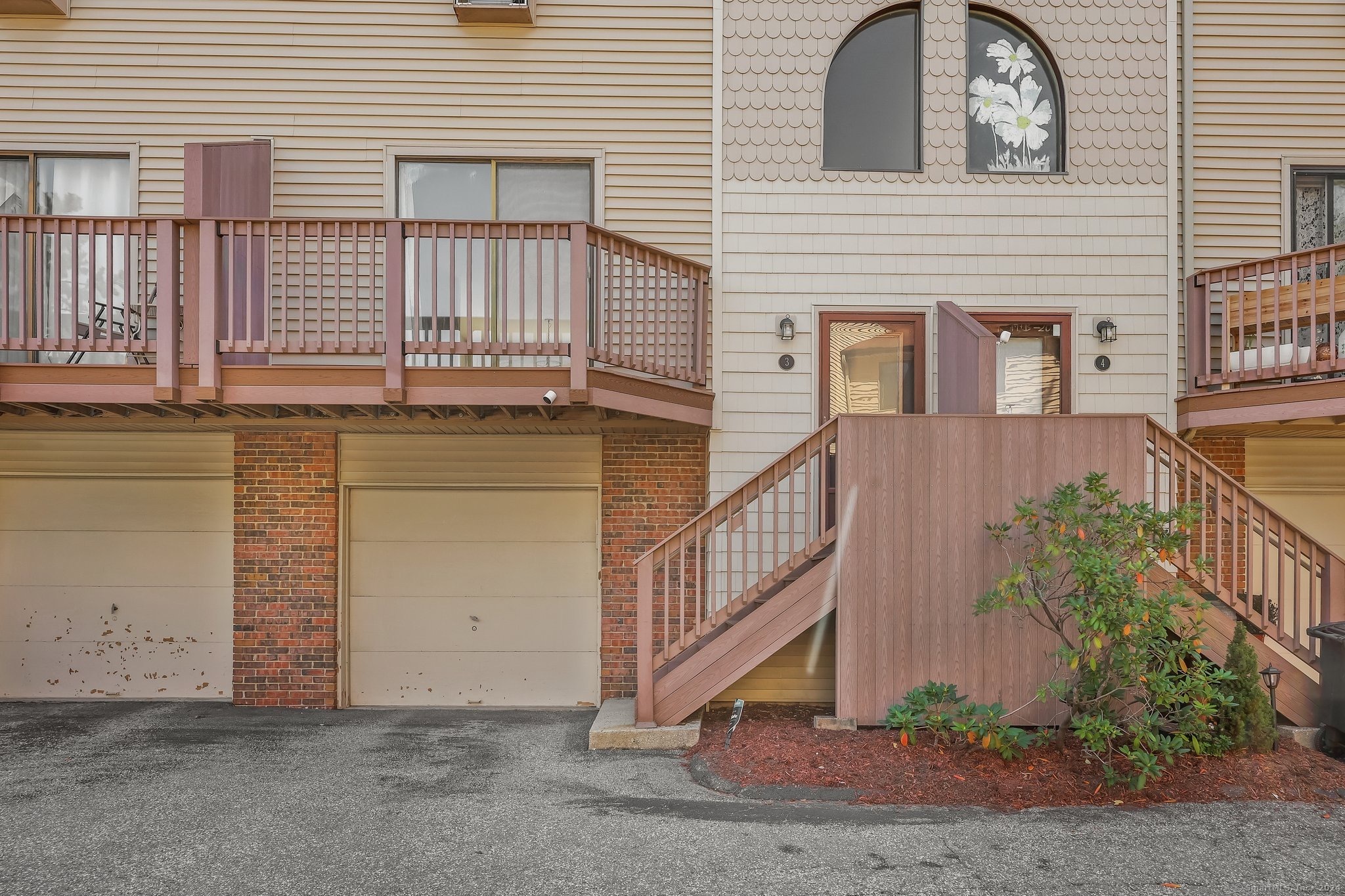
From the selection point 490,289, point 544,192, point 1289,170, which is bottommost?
point 490,289

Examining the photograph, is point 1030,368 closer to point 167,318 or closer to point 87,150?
point 167,318

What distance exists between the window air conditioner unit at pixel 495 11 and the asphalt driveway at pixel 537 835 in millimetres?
6262

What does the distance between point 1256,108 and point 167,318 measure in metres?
9.24

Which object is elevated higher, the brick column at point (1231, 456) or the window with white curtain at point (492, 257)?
the window with white curtain at point (492, 257)

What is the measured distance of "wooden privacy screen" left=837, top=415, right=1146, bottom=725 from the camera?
20.8ft

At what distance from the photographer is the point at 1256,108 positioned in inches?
309

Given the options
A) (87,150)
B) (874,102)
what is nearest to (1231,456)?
(874,102)

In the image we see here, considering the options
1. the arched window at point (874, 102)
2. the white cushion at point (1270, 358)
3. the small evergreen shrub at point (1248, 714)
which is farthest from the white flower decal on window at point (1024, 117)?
the small evergreen shrub at point (1248, 714)

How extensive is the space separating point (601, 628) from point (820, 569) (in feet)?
7.39

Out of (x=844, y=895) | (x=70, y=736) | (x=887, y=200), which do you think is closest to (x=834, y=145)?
(x=887, y=200)

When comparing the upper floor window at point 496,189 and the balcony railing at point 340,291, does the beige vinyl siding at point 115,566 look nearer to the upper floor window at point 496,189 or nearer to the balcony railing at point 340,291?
the balcony railing at point 340,291

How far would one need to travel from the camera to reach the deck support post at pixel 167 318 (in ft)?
19.9

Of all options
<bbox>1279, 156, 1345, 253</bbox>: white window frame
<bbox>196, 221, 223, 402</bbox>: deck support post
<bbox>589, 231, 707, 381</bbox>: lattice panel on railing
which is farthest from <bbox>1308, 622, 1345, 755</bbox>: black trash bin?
<bbox>196, 221, 223, 402</bbox>: deck support post

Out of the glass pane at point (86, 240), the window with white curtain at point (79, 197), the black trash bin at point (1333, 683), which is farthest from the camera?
the window with white curtain at point (79, 197)
